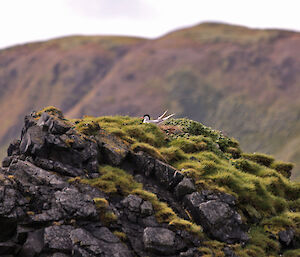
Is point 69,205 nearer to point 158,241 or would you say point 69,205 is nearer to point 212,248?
point 158,241

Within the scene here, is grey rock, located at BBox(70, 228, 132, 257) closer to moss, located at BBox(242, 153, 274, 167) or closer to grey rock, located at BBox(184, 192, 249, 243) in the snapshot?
Result: grey rock, located at BBox(184, 192, 249, 243)

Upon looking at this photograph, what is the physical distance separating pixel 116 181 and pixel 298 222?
897cm

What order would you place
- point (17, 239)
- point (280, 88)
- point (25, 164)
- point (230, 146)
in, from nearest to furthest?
point (17, 239)
point (25, 164)
point (230, 146)
point (280, 88)

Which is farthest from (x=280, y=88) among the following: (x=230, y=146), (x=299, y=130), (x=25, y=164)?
(x=25, y=164)

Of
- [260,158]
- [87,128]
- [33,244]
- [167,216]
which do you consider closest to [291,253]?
[167,216]

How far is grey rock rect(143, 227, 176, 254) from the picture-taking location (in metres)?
14.5

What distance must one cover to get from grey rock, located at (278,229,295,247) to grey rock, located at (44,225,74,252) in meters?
9.43

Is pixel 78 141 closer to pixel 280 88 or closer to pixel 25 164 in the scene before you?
pixel 25 164

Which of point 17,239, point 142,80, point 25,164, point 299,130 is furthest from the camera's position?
point 142,80

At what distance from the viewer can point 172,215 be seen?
15.9 m

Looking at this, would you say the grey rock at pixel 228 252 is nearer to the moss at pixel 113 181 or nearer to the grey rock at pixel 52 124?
the moss at pixel 113 181

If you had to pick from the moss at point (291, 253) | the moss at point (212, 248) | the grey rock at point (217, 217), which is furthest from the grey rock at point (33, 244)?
the moss at point (291, 253)

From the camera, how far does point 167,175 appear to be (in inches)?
704

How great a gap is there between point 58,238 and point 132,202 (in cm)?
349
